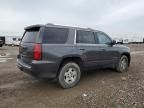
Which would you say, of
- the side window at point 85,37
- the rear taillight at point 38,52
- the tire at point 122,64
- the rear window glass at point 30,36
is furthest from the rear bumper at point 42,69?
the tire at point 122,64

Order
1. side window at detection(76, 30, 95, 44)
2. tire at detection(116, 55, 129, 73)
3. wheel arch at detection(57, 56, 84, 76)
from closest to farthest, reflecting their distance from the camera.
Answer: wheel arch at detection(57, 56, 84, 76), side window at detection(76, 30, 95, 44), tire at detection(116, 55, 129, 73)

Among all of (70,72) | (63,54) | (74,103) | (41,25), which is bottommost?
(74,103)

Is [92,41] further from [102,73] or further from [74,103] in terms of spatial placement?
[74,103]

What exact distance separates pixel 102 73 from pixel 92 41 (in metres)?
1.89

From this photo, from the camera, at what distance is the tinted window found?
493cm

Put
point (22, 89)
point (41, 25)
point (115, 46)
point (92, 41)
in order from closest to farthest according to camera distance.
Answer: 1. point (41, 25)
2. point (22, 89)
3. point (92, 41)
4. point (115, 46)

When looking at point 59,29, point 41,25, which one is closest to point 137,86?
point 59,29

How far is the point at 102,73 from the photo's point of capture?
7.41 metres

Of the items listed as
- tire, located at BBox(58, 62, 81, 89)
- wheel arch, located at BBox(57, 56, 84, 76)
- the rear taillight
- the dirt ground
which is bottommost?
the dirt ground

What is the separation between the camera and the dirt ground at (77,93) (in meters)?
4.20

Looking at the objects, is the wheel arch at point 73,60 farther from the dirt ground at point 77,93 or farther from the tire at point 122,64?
the tire at point 122,64

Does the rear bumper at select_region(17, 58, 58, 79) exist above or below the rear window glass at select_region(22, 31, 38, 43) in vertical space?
below

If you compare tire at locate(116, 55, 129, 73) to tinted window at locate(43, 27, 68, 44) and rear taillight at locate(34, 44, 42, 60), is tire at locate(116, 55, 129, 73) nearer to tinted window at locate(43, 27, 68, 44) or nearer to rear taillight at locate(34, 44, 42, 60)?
tinted window at locate(43, 27, 68, 44)

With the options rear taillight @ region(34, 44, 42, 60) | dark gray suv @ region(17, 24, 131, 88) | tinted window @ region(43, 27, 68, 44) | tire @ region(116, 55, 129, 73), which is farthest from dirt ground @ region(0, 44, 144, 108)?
tinted window @ region(43, 27, 68, 44)
